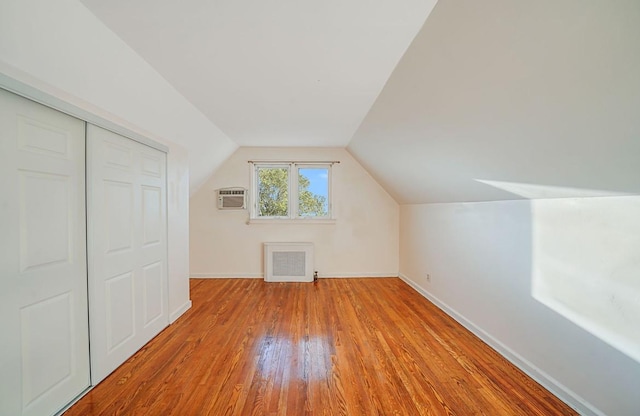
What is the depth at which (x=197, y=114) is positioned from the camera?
2775mm

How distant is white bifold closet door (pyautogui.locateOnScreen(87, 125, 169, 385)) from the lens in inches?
70.6

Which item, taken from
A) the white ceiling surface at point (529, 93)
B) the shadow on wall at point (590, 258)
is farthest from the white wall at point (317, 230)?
the shadow on wall at point (590, 258)

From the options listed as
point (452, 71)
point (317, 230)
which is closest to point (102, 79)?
point (452, 71)

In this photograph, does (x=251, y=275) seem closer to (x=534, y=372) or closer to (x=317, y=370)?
(x=317, y=370)

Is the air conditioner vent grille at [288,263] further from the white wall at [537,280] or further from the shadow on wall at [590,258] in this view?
the shadow on wall at [590,258]

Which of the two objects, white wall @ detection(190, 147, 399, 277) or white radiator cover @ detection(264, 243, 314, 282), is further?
white wall @ detection(190, 147, 399, 277)

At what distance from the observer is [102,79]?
1.66m

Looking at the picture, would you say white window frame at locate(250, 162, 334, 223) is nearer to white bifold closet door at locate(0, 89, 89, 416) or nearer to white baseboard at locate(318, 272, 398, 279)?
white baseboard at locate(318, 272, 398, 279)

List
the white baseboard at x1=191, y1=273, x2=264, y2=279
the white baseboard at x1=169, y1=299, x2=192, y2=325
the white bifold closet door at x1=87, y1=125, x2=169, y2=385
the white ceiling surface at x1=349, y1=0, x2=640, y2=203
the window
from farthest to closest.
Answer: the window
the white baseboard at x1=191, y1=273, x2=264, y2=279
the white baseboard at x1=169, y1=299, x2=192, y2=325
the white bifold closet door at x1=87, y1=125, x2=169, y2=385
the white ceiling surface at x1=349, y1=0, x2=640, y2=203

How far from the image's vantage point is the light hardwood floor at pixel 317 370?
1599 mm

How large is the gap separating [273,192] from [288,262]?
49.6 inches

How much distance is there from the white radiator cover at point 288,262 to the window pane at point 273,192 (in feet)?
2.03

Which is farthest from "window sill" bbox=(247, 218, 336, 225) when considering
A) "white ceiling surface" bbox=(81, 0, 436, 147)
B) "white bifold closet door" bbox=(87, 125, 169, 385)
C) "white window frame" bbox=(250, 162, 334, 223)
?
"white ceiling surface" bbox=(81, 0, 436, 147)

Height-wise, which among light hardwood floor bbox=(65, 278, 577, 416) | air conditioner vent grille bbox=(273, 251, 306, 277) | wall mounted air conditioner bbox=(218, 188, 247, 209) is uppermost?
wall mounted air conditioner bbox=(218, 188, 247, 209)
